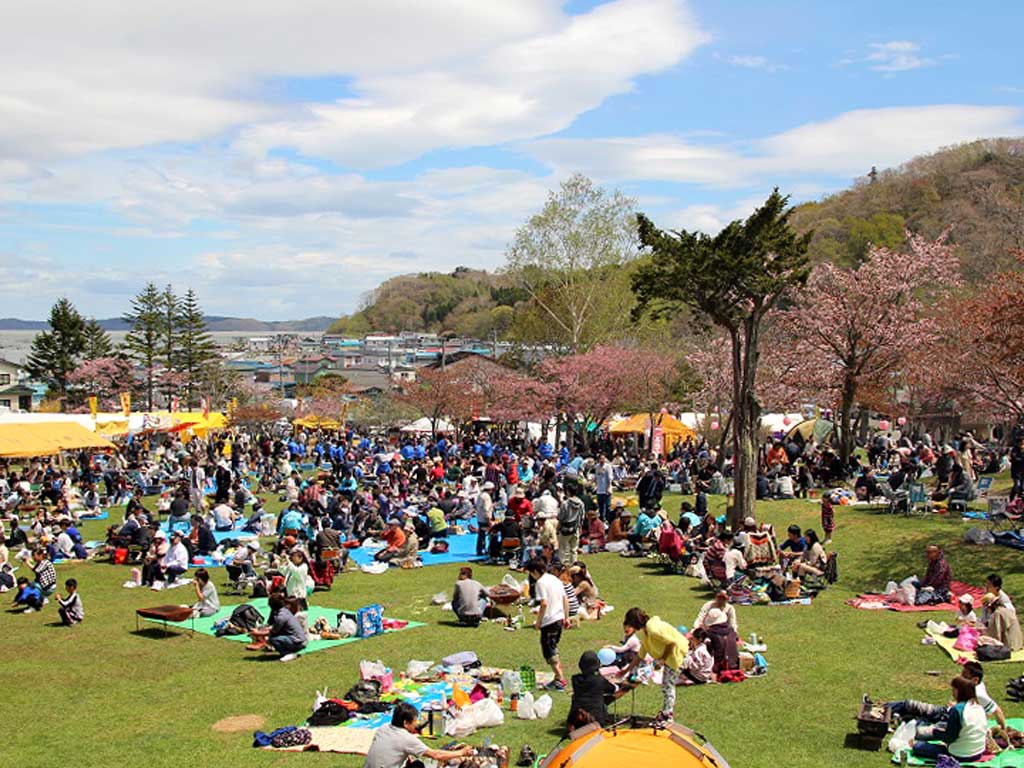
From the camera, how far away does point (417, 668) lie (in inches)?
436

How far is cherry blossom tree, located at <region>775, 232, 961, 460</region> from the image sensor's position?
90.5ft

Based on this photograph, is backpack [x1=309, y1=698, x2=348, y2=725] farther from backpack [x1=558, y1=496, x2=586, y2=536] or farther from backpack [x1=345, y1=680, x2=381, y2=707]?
backpack [x1=558, y1=496, x2=586, y2=536]

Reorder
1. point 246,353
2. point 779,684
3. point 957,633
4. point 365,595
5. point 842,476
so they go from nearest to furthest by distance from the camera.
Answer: point 779,684 → point 957,633 → point 365,595 → point 842,476 → point 246,353

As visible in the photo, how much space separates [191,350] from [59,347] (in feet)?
39.6

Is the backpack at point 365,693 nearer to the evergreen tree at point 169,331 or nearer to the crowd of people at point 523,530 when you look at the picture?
the crowd of people at point 523,530

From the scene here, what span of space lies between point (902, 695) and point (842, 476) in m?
15.1

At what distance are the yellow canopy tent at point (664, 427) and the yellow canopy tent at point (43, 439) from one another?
19812 mm

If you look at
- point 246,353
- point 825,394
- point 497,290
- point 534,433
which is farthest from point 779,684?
point 246,353

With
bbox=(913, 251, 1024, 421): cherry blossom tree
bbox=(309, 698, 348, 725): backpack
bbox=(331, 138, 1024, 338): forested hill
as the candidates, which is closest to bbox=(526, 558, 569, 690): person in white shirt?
bbox=(309, 698, 348, 725): backpack

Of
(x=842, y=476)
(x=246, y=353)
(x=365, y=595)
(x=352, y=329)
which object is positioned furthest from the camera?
(x=246, y=353)

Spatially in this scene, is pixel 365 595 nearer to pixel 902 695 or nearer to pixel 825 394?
pixel 902 695

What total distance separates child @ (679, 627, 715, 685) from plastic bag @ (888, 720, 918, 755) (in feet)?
7.76

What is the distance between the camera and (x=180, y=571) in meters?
17.3

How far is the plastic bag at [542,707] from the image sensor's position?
31.1 ft
